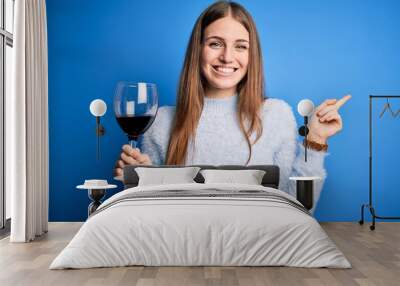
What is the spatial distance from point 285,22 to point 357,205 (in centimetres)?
231

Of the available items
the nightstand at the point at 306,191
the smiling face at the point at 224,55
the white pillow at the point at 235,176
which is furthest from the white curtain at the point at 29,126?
the nightstand at the point at 306,191

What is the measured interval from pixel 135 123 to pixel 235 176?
4.42 ft

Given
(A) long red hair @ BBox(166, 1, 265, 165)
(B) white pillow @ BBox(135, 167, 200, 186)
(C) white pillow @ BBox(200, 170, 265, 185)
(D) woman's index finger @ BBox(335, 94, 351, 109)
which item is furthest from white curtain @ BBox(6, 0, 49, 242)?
(D) woman's index finger @ BBox(335, 94, 351, 109)

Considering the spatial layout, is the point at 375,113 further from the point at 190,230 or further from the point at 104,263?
the point at 104,263

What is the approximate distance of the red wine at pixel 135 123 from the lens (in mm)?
6645

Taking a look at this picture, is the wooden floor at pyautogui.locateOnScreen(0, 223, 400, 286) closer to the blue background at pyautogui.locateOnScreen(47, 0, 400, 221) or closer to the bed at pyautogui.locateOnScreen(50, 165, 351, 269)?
the bed at pyautogui.locateOnScreen(50, 165, 351, 269)

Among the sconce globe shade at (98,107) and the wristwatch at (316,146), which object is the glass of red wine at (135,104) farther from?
the wristwatch at (316,146)

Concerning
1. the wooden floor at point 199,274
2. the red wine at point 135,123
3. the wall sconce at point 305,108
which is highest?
the wall sconce at point 305,108

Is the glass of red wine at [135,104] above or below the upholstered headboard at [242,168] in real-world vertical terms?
above

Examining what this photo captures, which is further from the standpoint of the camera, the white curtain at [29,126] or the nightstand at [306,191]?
the nightstand at [306,191]

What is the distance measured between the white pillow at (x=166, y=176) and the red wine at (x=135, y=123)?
1.85 feet

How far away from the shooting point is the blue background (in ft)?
22.5

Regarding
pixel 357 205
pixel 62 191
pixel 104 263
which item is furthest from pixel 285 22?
pixel 104 263

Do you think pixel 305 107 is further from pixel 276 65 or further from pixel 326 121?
pixel 276 65
